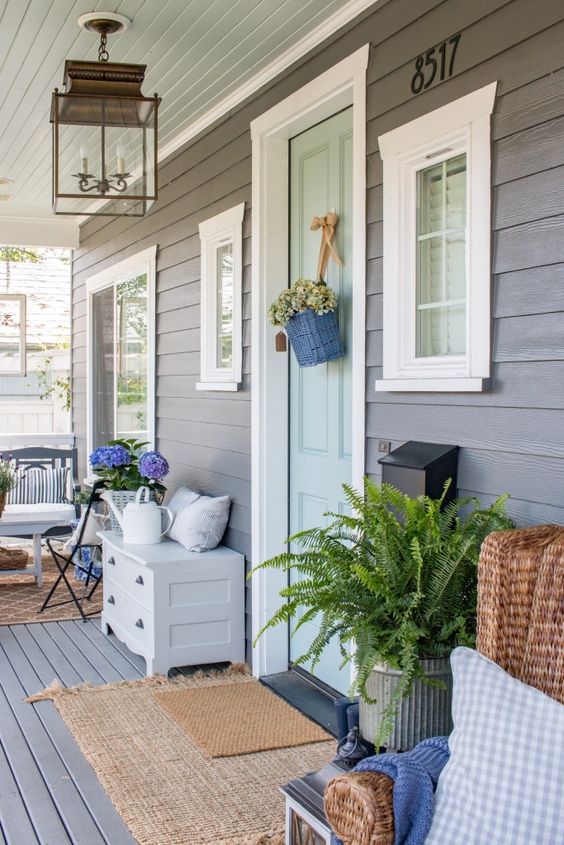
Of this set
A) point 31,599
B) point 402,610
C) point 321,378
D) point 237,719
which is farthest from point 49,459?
point 402,610

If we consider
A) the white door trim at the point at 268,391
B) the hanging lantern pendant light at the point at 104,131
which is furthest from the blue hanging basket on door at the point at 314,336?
the hanging lantern pendant light at the point at 104,131

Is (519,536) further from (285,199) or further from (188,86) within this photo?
(188,86)

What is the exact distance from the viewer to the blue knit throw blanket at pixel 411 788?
181 centimetres

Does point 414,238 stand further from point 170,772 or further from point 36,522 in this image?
point 36,522

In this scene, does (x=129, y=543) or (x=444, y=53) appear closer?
(x=444, y=53)

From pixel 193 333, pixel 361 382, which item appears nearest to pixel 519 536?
pixel 361 382

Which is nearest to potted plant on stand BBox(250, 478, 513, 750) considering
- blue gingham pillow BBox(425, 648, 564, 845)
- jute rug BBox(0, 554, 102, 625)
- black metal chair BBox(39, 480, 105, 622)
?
blue gingham pillow BBox(425, 648, 564, 845)

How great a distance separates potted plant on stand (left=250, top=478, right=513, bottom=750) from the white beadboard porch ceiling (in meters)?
2.05

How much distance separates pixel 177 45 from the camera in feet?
12.9

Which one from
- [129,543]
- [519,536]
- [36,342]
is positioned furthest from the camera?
[36,342]

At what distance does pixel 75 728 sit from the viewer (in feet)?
12.0

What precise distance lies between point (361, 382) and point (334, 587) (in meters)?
1.27

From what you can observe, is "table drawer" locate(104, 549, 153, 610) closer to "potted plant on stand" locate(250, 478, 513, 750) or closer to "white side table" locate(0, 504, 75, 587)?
"white side table" locate(0, 504, 75, 587)

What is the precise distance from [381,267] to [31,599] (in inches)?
143
